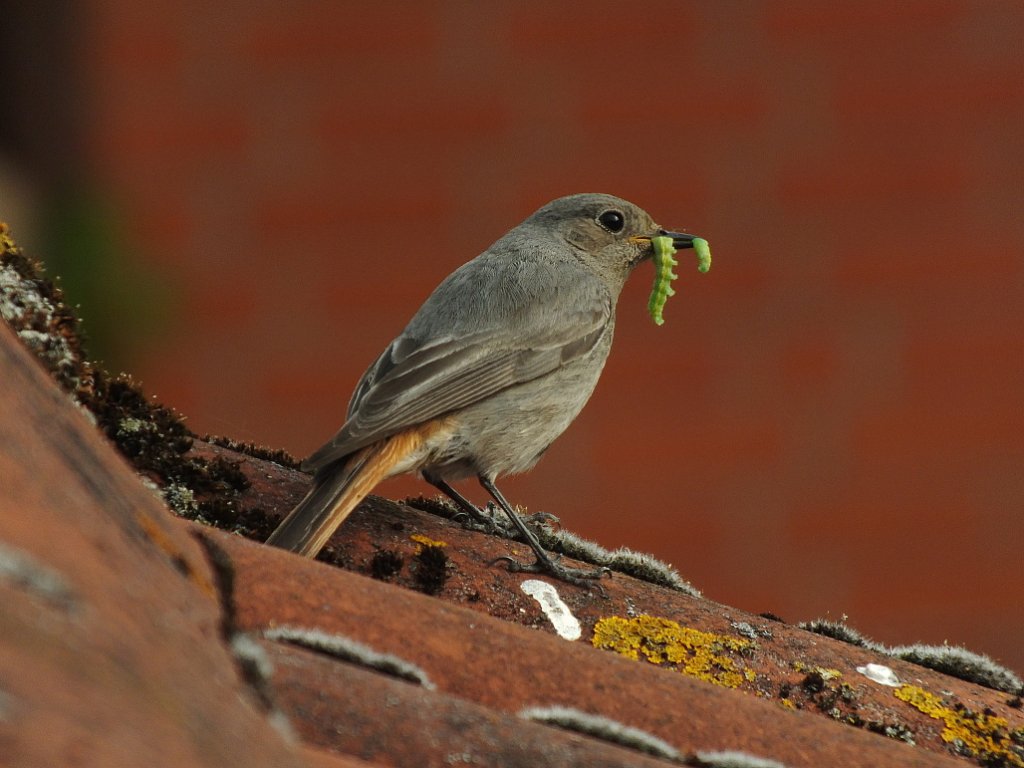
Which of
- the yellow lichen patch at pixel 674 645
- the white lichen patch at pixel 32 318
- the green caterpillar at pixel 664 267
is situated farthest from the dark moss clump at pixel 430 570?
the green caterpillar at pixel 664 267

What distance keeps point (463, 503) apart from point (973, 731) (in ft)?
7.94

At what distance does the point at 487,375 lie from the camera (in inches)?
211

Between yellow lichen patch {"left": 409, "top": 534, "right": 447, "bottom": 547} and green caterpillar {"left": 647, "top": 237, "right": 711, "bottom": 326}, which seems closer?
yellow lichen patch {"left": 409, "top": 534, "right": 447, "bottom": 547}

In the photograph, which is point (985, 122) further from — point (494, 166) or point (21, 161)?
point (21, 161)

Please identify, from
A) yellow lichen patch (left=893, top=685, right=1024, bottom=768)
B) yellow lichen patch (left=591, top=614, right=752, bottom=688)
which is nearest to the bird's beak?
yellow lichen patch (left=591, top=614, right=752, bottom=688)

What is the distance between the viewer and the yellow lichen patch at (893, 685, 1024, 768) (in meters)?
3.26

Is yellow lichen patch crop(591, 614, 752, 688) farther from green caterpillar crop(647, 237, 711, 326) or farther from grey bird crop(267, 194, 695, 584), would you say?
green caterpillar crop(647, 237, 711, 326)

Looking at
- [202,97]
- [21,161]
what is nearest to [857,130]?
[202,97]

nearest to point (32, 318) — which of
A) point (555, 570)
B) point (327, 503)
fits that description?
point (327, 503)

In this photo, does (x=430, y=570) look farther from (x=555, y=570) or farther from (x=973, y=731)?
(x=973, y=731)

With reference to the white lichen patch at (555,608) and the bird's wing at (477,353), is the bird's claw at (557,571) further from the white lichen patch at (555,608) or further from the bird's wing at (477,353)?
the bird's wing at (477,353)

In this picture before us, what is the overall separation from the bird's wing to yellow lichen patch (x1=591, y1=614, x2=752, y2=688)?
122 centimetres

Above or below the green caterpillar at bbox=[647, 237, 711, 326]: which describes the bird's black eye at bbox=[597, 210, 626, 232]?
above

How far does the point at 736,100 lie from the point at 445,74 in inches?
67.9
